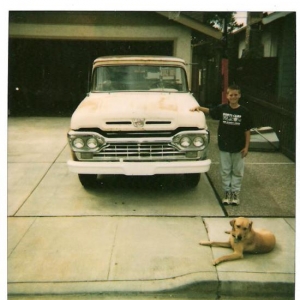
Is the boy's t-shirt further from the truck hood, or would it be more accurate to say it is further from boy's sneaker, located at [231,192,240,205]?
boy's sneaker, located at [231,192,240,205]

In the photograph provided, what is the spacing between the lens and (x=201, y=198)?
5.30m

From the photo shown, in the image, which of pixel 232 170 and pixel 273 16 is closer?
pixel 232 170

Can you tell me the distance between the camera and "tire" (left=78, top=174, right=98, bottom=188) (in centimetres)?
546

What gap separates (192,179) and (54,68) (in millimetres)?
9574

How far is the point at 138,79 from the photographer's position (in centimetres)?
586

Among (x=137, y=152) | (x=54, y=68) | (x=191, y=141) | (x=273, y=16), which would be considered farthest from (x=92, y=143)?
(x=54, y=68)

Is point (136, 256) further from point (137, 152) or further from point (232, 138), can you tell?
point (232, 138)

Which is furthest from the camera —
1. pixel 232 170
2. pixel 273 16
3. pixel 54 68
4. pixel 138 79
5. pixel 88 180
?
pixel 54 68

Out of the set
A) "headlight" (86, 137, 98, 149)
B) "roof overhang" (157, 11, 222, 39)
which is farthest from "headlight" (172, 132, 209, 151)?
"roof overhang" (157, 11, 222, 39)

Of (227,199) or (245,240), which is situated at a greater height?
(227,199)

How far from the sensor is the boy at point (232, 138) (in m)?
4.81

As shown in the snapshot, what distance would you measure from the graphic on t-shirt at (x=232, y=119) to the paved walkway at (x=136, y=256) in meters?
1.04

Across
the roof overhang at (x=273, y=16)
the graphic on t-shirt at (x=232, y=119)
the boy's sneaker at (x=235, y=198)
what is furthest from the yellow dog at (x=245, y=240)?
the roof overhang at (x=273, y=16)

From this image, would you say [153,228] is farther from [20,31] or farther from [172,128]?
[20,31]
